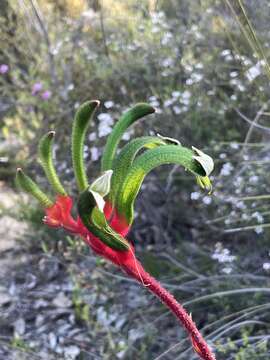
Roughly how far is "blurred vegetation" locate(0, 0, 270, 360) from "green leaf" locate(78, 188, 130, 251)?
2.87 ft

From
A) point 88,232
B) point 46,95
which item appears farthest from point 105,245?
point 46,95

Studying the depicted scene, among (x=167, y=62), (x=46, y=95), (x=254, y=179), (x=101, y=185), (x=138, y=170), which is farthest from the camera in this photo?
(x=46, y=95)

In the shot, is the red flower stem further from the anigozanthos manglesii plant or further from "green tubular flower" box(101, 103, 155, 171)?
"green tubular flower" box(101, 103, 155, 171)

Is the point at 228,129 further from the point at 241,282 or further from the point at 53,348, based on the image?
the point at 53,348

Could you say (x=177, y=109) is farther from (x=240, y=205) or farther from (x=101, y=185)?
(x=101, y=185)

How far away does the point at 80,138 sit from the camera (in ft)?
3.21

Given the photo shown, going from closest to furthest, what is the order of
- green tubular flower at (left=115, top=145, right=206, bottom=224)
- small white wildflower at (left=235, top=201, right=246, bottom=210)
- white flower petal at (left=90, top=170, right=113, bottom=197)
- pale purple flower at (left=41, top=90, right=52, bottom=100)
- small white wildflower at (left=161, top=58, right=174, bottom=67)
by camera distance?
white flower petal at (left=90, top=170, right=113, bottom=197), green tubular flower at (left=115, top=145, right=206, bottom=224), small white wildflower at (left=235, top=201, right=246, bottom=210), small white wildflower at (left=161, top=58, right=174, bottom=67), pale purple flower at (left=41, top=90, right=52, bottom=100)

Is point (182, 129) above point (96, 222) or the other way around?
the other way around

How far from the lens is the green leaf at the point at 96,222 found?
0.79 metres

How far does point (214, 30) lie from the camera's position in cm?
295

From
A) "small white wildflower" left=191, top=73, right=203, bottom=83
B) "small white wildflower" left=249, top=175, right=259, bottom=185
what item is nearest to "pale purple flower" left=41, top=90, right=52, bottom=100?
"small white wildflower" left=191, top=73, right=203, bottom=83

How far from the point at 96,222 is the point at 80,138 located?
18cm

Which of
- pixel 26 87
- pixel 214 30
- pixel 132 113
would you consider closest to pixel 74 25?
pixel 26 87

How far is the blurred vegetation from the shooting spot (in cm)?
200
